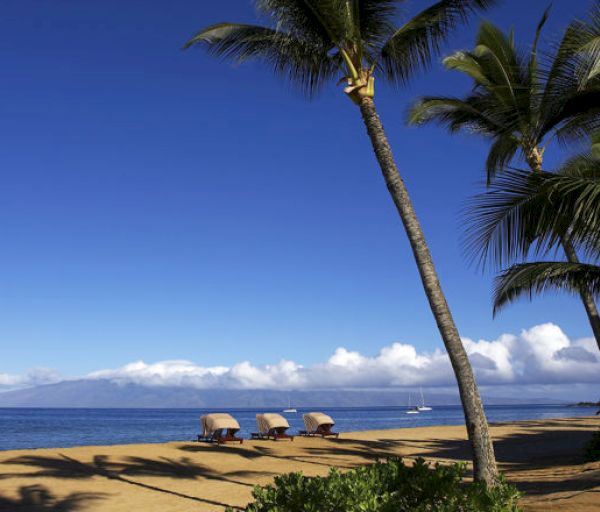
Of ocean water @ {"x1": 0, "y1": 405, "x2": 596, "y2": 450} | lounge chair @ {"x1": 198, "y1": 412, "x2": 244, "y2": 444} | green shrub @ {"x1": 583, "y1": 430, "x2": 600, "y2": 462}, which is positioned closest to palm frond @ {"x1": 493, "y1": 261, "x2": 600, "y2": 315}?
green shrub @ {"x1": 583, "y1": 430, "x2": 600, "y2": 462}

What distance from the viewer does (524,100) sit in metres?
9.73

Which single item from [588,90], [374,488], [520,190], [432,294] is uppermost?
[588,90]

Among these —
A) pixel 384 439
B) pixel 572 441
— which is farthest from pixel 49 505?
pixel 572 441

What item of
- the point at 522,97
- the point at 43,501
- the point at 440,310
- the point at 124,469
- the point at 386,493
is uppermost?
the point at 522,97

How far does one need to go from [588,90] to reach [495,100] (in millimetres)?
6354


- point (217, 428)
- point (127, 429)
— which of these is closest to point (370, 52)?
point (217, 428)

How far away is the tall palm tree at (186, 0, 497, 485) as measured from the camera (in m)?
9.18

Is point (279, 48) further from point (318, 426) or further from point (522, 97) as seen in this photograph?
point (318, 426)

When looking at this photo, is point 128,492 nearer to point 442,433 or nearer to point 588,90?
point 588,90

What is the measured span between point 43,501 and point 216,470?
4.88 metres

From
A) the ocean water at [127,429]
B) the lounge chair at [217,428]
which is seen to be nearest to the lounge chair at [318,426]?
the lounge chair at [217,428]

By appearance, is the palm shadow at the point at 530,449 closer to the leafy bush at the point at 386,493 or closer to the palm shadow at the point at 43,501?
the palm shadow at the point at 43,501

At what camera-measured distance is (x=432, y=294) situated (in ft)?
30.8

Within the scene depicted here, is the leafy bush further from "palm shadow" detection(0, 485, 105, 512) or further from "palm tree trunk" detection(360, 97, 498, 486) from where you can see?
"palm shadow" detection(0, 485, 105, 512)
